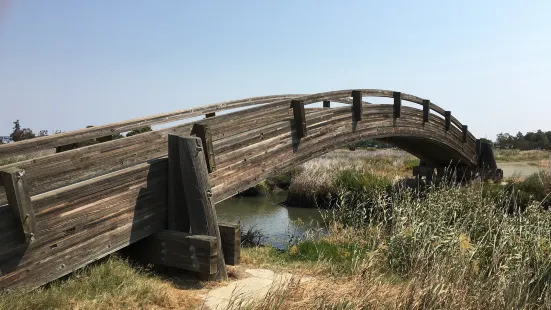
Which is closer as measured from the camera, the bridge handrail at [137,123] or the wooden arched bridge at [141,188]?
the wooden arched bridge at [141,188]

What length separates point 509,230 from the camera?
5.88m

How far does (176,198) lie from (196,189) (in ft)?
1.13

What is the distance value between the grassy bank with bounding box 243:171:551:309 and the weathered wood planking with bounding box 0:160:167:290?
5.08ft

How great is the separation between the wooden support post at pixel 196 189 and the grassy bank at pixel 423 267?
40.6 inches

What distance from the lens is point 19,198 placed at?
3869 millimetres

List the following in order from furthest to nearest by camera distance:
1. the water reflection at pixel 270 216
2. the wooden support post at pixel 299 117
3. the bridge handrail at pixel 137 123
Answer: the water reflection at pixel 270 216
the wooden support post at pixel 299 117
the bridge handrail at pixel 137 123

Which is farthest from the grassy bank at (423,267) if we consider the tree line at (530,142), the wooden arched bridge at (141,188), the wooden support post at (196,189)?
the tree line at (530,142)

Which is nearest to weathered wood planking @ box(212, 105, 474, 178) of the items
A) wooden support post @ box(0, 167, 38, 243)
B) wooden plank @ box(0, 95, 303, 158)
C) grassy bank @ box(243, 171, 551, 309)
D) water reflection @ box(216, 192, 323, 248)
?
wooden plank @ box(0, 95, 303, 158)

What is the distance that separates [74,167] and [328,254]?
3306 mm

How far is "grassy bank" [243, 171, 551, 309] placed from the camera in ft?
12.6

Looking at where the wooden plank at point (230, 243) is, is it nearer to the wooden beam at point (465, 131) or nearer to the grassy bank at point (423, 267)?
the grassy bank at point (423, 267)

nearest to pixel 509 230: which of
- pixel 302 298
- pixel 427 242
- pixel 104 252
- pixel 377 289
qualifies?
pixel 427 242

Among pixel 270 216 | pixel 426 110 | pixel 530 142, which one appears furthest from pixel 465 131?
pixel 530 142

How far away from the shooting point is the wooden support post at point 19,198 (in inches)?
151
